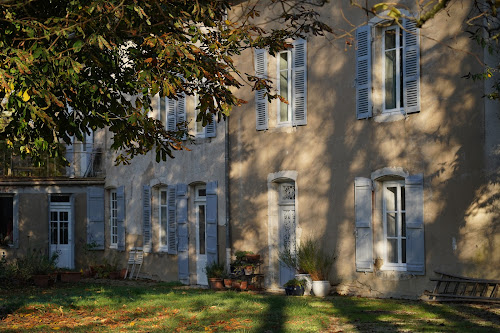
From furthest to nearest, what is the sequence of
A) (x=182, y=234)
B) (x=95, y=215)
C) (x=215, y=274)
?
(x=95, y=215), (x=182, y=234), (x=215, y=274)

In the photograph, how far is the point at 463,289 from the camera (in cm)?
1334

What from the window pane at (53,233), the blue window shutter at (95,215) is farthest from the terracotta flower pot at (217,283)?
the window pane at (53,233)

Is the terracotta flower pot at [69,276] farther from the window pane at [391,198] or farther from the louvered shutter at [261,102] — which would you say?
the window pane at [391,198]

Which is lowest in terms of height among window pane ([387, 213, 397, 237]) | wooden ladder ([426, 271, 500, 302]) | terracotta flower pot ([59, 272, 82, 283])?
terracotta flower pot ([59, 272, 82, 283])

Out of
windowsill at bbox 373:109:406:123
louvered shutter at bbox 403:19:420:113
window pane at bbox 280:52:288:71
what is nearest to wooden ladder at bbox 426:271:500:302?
windowsill at bbox 373:109:406:123

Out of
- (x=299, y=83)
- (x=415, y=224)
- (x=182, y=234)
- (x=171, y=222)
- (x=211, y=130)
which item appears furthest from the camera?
(x=171, y=222)

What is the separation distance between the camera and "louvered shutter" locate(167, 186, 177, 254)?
21.0m

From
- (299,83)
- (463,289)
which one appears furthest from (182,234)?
(463,289)

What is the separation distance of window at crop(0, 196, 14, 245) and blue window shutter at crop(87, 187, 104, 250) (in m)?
2.50

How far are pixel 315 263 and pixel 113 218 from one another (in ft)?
35.3

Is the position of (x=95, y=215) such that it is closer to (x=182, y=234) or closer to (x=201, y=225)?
(x=182, y=234)

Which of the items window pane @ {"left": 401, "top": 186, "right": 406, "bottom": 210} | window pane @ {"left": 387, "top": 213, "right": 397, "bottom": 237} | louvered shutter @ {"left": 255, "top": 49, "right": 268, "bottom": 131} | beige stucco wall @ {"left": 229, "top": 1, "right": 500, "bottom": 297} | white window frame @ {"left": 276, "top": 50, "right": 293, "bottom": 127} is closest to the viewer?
beige stucco wall @ {"left": 229, "top": 1, "right": 500, "bottom": 297}

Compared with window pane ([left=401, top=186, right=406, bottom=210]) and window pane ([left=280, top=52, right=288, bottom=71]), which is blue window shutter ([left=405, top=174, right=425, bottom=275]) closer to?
window pane ([left=401, top=186, right=406, bottom=210])

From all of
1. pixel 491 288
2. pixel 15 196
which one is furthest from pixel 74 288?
pixel 491 288
